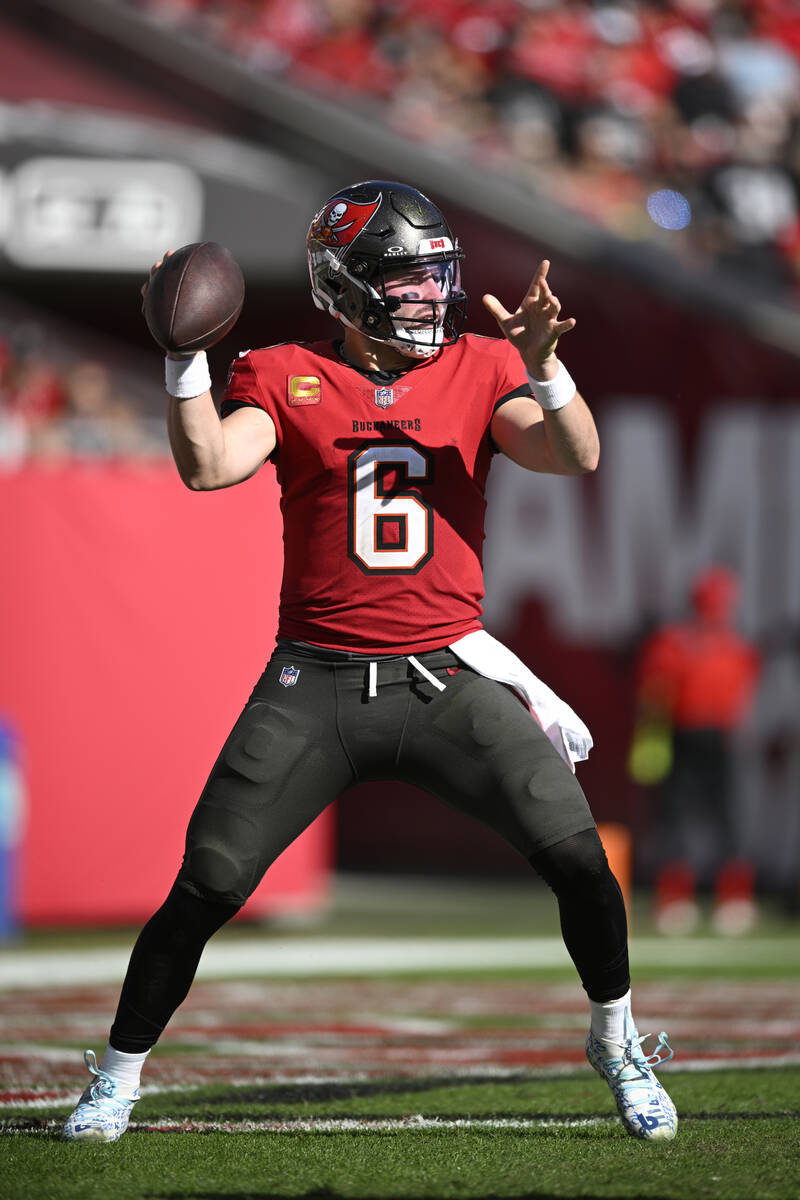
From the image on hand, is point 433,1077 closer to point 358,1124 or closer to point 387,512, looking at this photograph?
point 358,1124

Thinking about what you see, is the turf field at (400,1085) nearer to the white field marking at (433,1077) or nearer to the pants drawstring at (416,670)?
the white field marking at (433,1077)

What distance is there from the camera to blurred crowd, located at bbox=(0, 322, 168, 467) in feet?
34.6

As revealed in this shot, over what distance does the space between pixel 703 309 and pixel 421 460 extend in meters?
8.69

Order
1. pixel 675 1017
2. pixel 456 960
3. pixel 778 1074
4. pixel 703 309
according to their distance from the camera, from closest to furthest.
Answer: pixel 778 1074
pixel 675 1017
pixel 456 960
pixel 703 309

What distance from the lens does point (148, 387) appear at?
12586 millimetres

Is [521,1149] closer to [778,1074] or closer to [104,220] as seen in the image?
[778,1074]

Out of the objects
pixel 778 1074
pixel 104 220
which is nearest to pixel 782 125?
pixel 104 220

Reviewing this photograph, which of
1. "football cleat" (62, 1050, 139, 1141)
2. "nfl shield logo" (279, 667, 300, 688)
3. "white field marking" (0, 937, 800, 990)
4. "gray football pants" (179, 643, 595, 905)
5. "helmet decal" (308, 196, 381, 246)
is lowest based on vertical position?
"white field marking" (0, 937, 800, 990)


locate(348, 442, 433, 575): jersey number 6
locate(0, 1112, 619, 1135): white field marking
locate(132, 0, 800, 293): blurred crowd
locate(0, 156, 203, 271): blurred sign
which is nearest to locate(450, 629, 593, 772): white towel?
locate(348, 442, 433, 575): jersey number 6

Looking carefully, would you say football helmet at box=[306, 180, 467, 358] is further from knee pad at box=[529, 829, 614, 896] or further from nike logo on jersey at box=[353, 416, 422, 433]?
knee pad at box=[529, 829, 614, 896]

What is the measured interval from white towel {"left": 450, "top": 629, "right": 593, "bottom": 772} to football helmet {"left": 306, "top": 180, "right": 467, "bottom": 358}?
0.65 m

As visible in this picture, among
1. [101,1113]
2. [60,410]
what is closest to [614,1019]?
[101,1113]

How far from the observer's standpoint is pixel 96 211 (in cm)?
1301

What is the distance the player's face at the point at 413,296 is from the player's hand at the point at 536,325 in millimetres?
199
